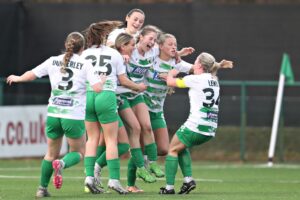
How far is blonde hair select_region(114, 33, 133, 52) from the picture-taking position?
1346cm

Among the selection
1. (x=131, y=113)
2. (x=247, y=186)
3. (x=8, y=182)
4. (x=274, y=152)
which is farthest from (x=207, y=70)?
(x=274, y=152)

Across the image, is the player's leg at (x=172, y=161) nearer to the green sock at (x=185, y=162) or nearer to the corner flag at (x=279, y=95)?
the green sock at (x=185, y=162)

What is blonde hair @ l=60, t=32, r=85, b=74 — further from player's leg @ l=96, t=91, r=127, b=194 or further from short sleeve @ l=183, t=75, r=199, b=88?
short sleeve @ l=183, t=75, r=199, b=88

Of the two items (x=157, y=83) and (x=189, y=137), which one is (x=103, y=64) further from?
(x=157, y=83)

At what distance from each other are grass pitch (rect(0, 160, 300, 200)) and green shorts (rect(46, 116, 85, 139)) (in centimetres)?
70

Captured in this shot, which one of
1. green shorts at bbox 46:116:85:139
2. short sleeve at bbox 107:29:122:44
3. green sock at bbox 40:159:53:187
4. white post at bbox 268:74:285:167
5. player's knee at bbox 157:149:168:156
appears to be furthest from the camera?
white post at bbox 268:74:285:167

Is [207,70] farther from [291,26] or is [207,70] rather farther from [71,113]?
[291,26]

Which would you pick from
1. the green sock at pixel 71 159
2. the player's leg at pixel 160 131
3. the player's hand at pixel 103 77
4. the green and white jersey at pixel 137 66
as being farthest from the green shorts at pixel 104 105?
the player's leg at pixel 160 131

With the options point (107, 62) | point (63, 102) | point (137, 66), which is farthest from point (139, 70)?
point (63, 102)

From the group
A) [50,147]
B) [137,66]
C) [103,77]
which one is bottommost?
[50,147]

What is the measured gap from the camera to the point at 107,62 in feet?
42.9

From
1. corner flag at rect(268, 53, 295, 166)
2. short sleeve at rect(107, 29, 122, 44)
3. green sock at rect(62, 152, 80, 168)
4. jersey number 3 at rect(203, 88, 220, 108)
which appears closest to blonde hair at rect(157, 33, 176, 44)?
short sleeve at rect(107, 29, 122, 44)

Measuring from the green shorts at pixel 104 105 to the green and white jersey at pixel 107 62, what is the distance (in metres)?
0.08

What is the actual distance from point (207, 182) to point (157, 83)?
2226 mm
